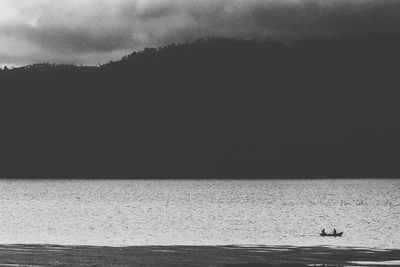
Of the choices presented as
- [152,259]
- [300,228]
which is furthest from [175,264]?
[300,228]

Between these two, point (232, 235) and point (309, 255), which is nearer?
point (309, 255)

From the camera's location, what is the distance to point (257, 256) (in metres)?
47.8

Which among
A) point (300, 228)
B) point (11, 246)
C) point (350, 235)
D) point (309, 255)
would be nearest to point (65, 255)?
point (11, 246)

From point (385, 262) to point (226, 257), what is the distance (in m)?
8.25

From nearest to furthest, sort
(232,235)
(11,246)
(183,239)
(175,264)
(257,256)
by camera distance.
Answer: (175,264)
(257,256)
(11,246)
(183,239)
(232,235)

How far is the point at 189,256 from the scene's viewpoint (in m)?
46.6

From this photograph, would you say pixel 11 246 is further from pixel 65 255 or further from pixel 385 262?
pixel 385 262

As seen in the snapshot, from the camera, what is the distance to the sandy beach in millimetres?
41625

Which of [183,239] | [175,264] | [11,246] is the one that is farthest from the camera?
[183,239]

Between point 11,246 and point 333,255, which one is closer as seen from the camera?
point 333,255

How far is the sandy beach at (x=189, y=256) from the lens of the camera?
4162 centimetres

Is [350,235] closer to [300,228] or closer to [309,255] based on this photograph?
[300,228]

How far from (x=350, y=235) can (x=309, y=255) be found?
29420mm

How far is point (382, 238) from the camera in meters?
72.9
